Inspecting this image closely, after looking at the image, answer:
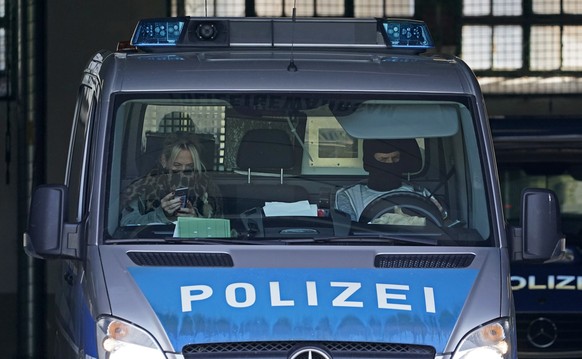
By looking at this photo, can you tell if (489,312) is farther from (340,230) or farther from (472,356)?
(340,230)

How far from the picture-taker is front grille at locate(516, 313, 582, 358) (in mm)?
8953

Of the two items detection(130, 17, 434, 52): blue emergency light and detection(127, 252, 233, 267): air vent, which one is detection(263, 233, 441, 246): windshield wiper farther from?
detection(130, 17, 434, 52): blue emergency light

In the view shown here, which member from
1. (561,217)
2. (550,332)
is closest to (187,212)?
(550,332)

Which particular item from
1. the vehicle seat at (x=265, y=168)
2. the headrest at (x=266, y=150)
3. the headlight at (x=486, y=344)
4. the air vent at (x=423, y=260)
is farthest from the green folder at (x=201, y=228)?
the headlight at (x=486, y=344)

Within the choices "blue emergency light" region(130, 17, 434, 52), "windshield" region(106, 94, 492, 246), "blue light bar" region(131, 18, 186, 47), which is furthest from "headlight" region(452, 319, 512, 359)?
"blue light bar" region(131, 18, 186, 47)

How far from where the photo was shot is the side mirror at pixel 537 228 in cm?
592

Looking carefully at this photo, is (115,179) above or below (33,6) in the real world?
below

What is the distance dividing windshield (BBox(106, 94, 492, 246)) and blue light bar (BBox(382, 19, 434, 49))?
0.67 meters

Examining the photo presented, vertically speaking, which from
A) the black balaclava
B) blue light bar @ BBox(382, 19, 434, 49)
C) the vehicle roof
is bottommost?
the black balaclava

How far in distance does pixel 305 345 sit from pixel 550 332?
13.0 feet

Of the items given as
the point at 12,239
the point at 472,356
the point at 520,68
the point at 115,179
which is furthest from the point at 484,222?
the point at 12,239

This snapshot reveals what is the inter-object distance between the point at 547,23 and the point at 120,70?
964cm

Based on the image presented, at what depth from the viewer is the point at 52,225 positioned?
5.77m

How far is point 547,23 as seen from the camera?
15.1 meters
